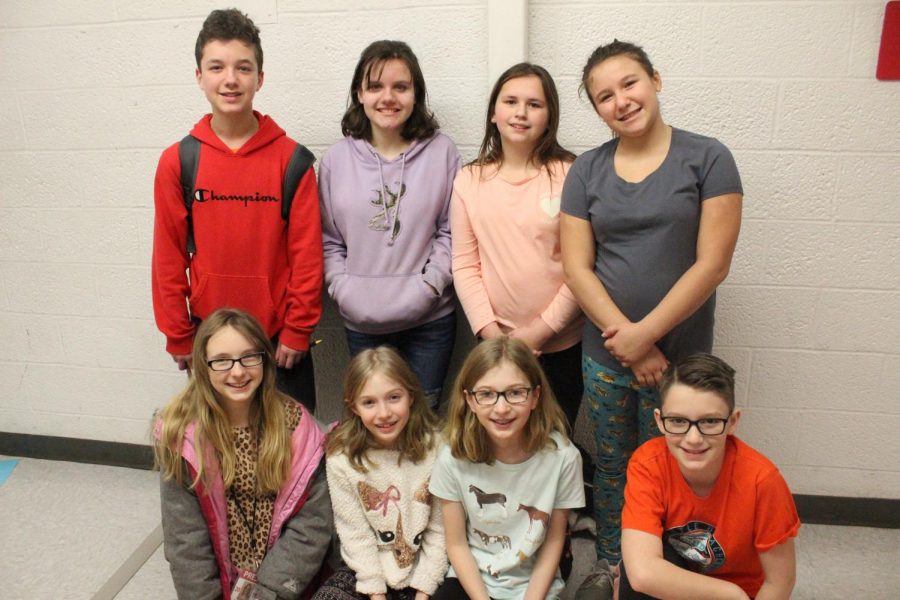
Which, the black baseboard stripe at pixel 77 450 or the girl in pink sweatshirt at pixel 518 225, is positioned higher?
the girl in pink sweatshirt at pixel 518 225

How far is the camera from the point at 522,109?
5.98 ft

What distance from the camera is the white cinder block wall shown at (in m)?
1.99

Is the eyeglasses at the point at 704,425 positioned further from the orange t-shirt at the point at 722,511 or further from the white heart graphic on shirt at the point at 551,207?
the white heart graphic on shirt at the point at 551,207

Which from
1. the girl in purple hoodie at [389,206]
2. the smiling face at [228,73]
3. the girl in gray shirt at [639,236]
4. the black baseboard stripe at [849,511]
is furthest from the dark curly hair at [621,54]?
the black baseboard stripe at [849,511]

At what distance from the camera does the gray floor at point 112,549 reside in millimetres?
2035

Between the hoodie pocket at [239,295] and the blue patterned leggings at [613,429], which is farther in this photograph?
the hoodie pocket at [239,295]

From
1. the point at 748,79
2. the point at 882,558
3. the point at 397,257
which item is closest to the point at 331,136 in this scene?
the point at 397,257

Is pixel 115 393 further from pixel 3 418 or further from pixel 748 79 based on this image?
pixel 748 79

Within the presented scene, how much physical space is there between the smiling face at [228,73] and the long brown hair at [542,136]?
2.10 ft

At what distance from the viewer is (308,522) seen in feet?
5.88

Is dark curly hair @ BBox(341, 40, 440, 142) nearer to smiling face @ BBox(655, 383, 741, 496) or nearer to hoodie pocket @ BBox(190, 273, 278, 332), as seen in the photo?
hoodie pocket @ BBox(190, 273, 278, 332)

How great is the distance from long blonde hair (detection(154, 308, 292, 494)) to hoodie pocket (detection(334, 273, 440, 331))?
277 millimetres

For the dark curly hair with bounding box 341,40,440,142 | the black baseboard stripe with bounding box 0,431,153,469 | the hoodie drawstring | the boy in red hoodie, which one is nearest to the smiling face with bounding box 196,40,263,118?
the boy in red hoodie

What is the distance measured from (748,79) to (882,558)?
1.45 m
